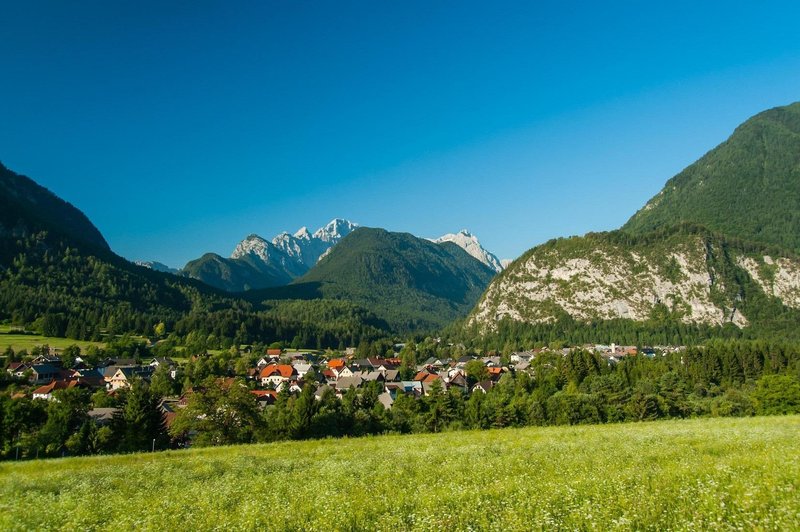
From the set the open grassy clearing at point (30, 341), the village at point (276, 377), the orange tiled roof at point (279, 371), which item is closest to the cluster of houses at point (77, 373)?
the village at point (276, 377)

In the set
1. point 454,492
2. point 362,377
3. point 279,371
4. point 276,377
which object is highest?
point 454,492

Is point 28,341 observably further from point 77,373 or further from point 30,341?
point 77,373

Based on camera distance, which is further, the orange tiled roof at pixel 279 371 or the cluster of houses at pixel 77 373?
the orange tiled roof at pixel 279 371

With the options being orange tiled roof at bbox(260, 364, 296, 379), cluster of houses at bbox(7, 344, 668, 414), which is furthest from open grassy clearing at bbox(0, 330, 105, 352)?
orange tiled roof at bbox(260, 364, 296, 379)

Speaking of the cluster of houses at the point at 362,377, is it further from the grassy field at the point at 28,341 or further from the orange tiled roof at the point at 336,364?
the grassy field at the point at 28,341

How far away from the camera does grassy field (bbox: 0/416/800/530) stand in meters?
8.29

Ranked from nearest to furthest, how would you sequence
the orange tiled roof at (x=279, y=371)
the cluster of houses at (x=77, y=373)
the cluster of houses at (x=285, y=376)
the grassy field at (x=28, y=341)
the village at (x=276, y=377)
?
the village at (x=276, y=377) → the cluster of houses at (x=285, y=376) → the cluster of houses at (x=77, y=373) → the orange tiled roof at (x=279, y=371) → the grassy field at (x=28, y=341)

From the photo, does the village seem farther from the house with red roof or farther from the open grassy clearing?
the open grassy clearing

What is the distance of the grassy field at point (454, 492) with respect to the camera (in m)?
8.29

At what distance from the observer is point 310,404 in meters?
60.7

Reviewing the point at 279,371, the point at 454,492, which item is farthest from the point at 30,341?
the point at 454,492

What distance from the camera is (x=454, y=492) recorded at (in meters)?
10.9

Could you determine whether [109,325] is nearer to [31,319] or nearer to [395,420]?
[31,319]

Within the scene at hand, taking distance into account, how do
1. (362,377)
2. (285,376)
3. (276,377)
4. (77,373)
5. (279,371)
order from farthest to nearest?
1. (279,371)
2. (285,376)
3. (276,377)
4. (362,377)
5. (77,373)
